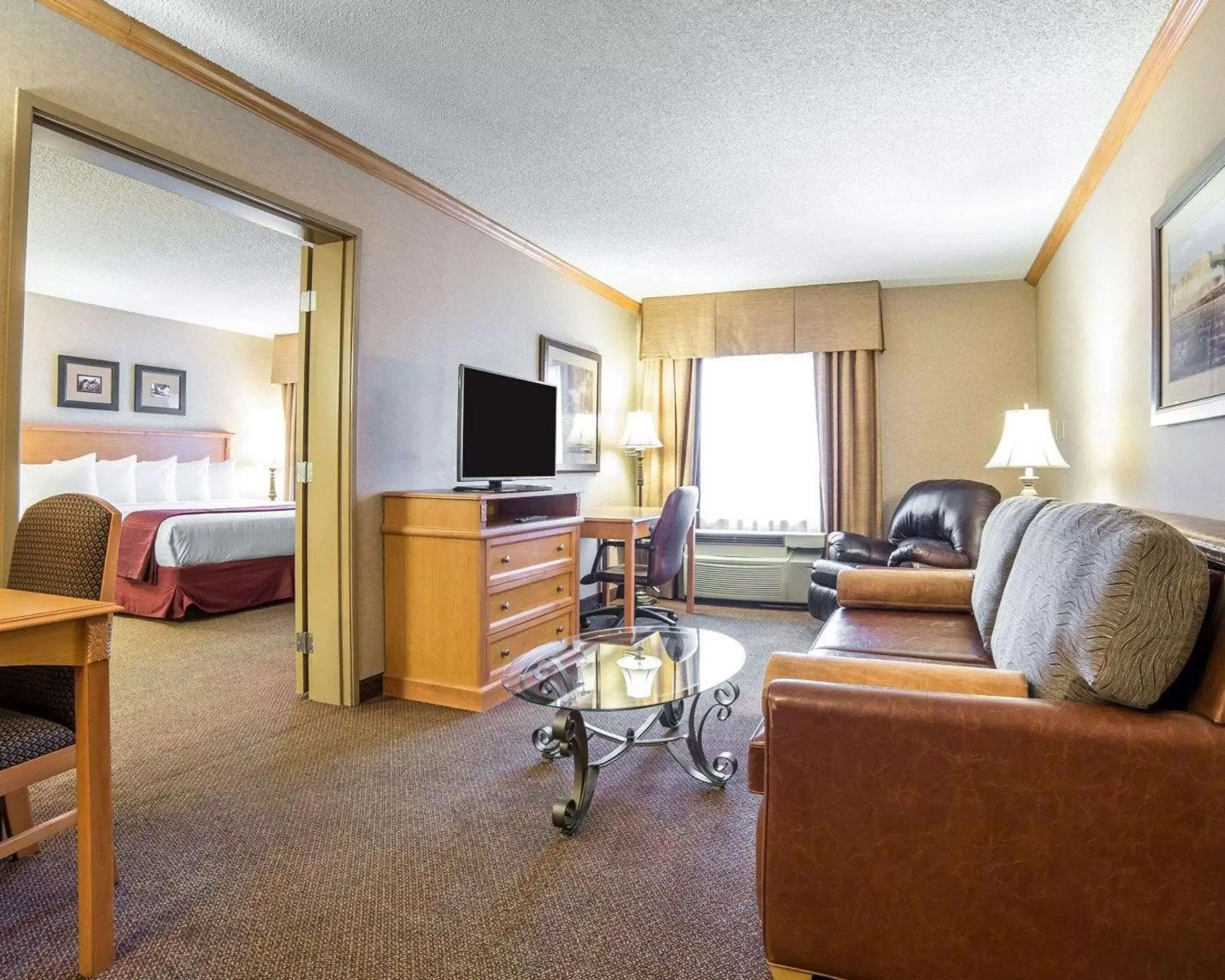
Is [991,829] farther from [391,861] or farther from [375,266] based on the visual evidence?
[375,266]

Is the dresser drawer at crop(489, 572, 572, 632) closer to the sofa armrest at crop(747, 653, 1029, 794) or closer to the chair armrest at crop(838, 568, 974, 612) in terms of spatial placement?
the chair armrest at crop(838, 568, 974, 612)

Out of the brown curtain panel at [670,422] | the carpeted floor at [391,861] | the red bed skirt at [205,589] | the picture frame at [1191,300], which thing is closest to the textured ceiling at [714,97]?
the picture frame at [1191,300]

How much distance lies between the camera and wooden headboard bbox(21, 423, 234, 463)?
5.50 meters

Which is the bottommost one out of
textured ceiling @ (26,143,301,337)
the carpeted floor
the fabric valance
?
the carpeted floor

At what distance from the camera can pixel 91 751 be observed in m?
1.39

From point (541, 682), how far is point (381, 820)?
0.59 m

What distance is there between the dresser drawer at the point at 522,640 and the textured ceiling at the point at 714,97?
6.92 ft

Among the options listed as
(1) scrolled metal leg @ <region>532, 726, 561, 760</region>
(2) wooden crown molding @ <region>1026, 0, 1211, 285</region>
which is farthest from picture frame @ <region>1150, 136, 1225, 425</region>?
(1) scrolled metal leg @ <region>532, 726, 561, 760</region>

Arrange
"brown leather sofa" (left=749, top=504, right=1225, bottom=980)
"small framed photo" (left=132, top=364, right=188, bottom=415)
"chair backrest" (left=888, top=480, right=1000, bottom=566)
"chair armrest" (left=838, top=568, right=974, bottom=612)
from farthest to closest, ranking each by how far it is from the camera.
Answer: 1. "small framed photo" (left=132, top=364, right=188, bottom=415)
2. "chair backrest" (left=888, top=480, right=1000, bottom=566)
3. "chair armrest" (left=838, top=568, right=974, bottom=612)
4. "brown leather sofa" (left=749, top=504, right=1225, bottom=980)

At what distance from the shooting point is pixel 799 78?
7.95ft

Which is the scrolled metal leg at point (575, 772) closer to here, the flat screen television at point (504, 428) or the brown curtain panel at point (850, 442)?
the flat screen television at point (504, 428)

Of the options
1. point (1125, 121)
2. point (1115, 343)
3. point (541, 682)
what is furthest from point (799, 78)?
point (541, 682)

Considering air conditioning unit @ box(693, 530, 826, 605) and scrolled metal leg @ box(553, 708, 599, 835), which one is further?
air conditioning unit @ box(693, 530, 826, 605)

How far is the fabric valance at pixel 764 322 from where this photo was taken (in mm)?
4965
